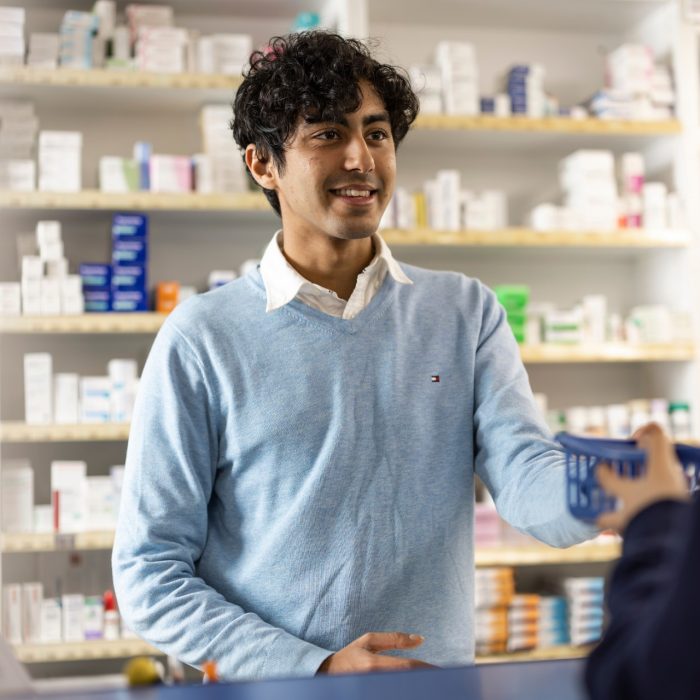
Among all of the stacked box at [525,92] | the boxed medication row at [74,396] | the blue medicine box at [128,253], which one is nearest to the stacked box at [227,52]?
the blue medicine box at [128,253]

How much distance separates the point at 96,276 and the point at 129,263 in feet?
0.45

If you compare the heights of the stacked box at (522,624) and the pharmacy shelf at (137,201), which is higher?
the pharmacy shelf at (137,201)

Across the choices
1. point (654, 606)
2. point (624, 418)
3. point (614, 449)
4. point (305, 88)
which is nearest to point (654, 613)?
point (654, 606)

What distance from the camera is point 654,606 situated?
646 mm

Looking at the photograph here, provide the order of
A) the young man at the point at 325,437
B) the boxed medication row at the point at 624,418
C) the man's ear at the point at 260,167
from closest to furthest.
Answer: the young man at the point at 325,437, the man's ear at the point at 260,167, the boxed medication row at the point at 624,418

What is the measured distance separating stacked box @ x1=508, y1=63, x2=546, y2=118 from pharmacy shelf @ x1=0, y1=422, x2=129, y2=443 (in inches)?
83.7

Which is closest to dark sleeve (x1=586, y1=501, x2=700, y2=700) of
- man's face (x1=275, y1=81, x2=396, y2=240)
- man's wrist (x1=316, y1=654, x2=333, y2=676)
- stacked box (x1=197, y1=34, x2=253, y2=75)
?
man's wrist (x1=316, y1=654, x2=333, y2=676)

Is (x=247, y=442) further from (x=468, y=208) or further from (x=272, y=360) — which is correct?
(x=468, y=208)

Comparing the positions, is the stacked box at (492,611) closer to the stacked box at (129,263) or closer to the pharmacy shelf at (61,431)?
the pharmacy shelf at (61,431)

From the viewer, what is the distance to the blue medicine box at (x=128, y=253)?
359cm

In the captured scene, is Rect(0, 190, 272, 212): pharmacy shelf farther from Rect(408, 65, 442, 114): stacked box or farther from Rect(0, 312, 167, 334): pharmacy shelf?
Rect(408, 65, 442, 114): stacked box

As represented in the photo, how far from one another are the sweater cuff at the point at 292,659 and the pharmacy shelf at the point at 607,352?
256 centimetres

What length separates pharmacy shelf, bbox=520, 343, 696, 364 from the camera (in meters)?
3.79

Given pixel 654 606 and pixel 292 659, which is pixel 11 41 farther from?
pixel 654 606
